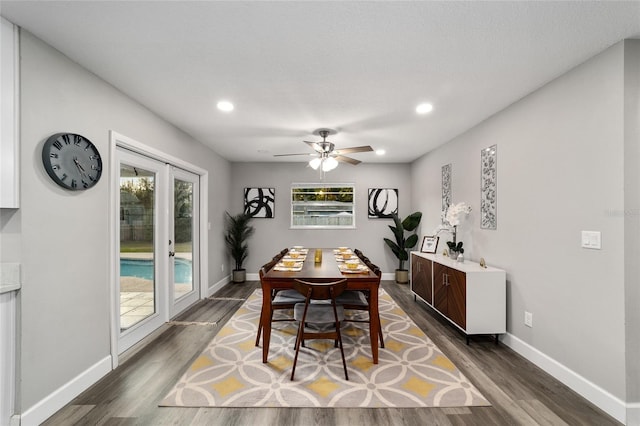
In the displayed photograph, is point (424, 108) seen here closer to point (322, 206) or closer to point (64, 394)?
point (322, 206)

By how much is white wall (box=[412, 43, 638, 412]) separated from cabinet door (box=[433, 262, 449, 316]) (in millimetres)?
551

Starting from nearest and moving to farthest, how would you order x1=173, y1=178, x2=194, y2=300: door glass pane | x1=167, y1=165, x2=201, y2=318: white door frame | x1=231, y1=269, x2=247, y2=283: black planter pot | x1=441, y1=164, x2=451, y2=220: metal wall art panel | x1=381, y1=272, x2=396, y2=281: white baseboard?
x1=167, y1=165, x2=201, y2=318: white door frame
x1=173, y1=178, x2=194, y2=300: door glass pane
x1=441, y1=164, x2=451, y2=220: metal wall art panel
x1=231, y1=269, x2=247, y2=283: black planter pot
x1=381, y1=272, x2=396, y2=281: white baseboard

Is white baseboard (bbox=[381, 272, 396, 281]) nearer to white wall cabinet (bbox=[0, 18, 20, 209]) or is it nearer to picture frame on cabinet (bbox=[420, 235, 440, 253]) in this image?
picture frame on cabinet (bbox=[420, 235, 440, 253])

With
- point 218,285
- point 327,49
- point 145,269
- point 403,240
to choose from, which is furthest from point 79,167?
point 403,240

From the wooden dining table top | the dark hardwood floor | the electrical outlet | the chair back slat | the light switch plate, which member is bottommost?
the dark hardwood floor

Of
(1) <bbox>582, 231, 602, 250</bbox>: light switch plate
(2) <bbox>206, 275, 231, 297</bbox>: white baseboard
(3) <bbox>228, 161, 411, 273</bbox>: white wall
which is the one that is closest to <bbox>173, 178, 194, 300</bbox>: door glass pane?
(2) <bbox>206, 275, 231, 297</bbox>: white baseboard

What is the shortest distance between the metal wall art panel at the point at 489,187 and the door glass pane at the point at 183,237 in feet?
12.9

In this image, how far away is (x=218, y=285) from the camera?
209 inches

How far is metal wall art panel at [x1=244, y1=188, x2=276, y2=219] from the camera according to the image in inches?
245

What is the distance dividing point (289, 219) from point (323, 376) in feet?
13.3

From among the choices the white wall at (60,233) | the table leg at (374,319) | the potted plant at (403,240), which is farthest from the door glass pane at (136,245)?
the potted plant at (403,240)

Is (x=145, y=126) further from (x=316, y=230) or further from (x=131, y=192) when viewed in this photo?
(x=316, y=230)

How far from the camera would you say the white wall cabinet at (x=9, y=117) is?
5.68 feet

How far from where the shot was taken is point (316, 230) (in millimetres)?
6254
